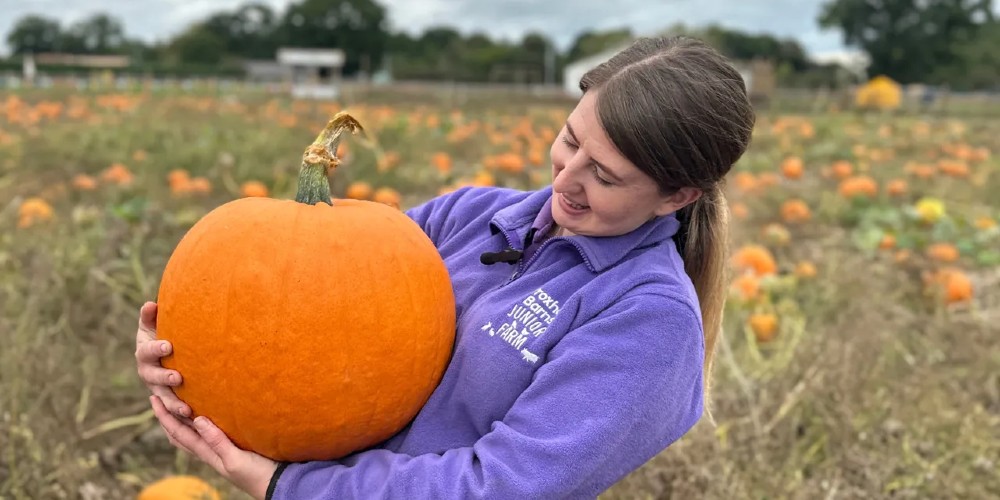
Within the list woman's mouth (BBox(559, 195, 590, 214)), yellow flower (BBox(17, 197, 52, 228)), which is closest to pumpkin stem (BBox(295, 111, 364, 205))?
woman's mouth (BBox(559, 195, 590, 214))

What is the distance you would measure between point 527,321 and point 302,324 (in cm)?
41

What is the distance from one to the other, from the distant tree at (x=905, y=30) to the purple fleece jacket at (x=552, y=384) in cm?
6478

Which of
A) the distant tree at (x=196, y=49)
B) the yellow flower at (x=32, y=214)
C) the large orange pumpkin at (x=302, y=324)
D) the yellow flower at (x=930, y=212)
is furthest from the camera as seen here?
the distant tree at (x=196, y=49)

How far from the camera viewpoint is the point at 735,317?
4.23 meters

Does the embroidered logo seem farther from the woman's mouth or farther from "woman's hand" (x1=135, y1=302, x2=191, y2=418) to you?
"woman's hand" (x1=135, y1=302, x2=191, y2=418)

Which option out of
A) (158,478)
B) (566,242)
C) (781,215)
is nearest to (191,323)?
(566,242)

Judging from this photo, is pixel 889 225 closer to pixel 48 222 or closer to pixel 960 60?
pixel 48 222

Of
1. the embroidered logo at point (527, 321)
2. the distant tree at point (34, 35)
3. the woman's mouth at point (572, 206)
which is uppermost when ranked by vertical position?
the woman's mouth at point (572, 206)

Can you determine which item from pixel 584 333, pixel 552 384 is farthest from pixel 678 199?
pixel 552 384

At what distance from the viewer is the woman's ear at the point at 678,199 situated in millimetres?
1549

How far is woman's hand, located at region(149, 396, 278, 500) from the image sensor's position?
5.13ft

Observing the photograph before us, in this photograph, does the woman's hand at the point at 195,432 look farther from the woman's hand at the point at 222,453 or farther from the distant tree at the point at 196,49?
the distant tree at the point at 196,49

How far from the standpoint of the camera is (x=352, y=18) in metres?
87.3

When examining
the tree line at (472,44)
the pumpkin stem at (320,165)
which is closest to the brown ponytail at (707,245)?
the pumpkin stem at (320,165)
